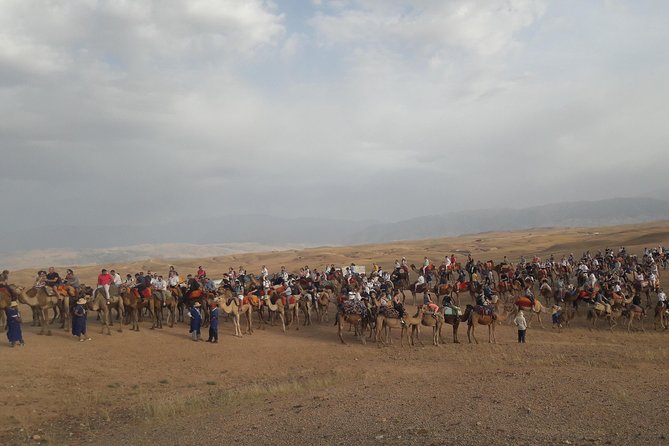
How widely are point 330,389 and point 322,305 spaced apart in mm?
11188

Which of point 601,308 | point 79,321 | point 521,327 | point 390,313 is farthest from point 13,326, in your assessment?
point 601,308

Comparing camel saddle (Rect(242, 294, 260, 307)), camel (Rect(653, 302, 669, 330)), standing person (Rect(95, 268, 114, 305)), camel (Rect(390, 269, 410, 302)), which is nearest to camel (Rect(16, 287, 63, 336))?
standing person (Rect(95, 268, 114, 305))

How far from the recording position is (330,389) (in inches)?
566

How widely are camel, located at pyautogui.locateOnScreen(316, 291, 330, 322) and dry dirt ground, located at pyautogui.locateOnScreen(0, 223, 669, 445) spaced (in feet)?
8.38

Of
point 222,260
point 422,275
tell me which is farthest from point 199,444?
point 222,260

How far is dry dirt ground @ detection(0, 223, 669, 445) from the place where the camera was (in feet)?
33.9

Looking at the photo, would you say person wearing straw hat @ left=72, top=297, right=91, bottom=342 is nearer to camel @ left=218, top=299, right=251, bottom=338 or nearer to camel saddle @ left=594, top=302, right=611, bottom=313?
camel @ left=218, top=299, right=251, bottom=338

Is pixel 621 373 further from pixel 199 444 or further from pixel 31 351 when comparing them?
pixel 31 351

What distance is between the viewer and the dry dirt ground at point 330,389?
10.3 metres

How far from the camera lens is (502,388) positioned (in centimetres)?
1298

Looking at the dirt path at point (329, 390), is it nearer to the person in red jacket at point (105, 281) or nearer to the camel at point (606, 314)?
the camel at point (606, 314)

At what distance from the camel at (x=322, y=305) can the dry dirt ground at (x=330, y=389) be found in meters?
2.55

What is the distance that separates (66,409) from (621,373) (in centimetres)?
1556

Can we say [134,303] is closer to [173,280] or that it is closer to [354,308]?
[173,280]
